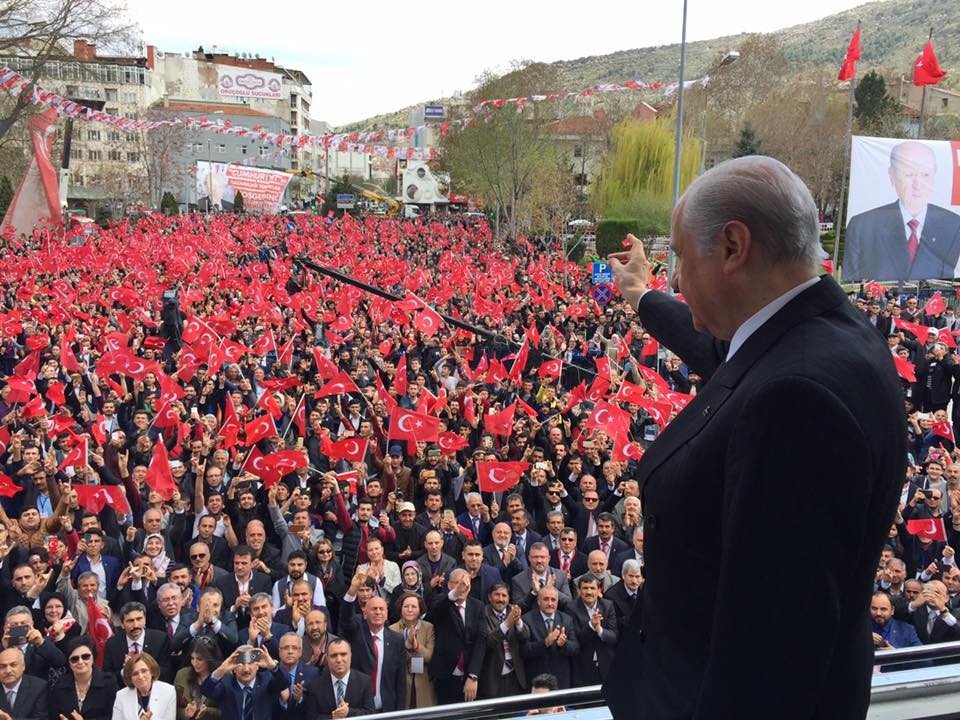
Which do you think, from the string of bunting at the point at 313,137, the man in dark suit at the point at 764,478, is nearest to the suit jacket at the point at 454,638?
the man in dark suit at the point at 764,478

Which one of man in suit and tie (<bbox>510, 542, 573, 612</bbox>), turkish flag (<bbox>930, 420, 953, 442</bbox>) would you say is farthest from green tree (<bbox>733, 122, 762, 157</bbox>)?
man in suit and tie (<bbox>510, 542, 573, 612</bbox>)

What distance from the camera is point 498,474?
844cm

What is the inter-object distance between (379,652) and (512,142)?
4076 cm

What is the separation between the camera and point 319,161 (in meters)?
112

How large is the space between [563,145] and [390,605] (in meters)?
60.4

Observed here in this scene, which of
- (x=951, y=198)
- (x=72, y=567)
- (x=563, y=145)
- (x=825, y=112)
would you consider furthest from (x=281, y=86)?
(x=72, y=567)

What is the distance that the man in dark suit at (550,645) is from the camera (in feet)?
19.4

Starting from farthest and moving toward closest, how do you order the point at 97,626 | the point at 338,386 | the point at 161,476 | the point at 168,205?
the point at 168,205 < the point at 338,386 < the point at 161,476 < the point at 97,626

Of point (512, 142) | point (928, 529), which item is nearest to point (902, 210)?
point (928, 529)

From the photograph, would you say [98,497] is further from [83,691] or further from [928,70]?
[928,70]

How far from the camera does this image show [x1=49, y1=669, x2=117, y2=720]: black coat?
5.27 meters

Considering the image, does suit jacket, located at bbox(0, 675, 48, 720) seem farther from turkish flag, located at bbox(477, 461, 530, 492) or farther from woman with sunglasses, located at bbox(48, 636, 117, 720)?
turkish flag, located at bbox(477, 461, 530, 492)

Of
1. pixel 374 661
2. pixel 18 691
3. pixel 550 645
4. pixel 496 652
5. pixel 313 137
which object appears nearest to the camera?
pixel 18 691

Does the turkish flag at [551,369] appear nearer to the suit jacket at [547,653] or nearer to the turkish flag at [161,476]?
the turkish flag at [161,476]
